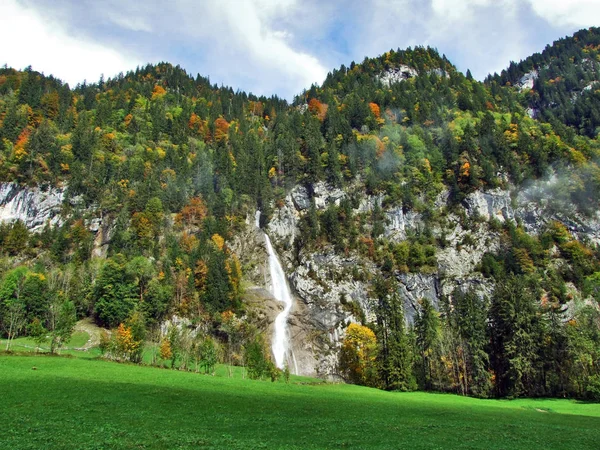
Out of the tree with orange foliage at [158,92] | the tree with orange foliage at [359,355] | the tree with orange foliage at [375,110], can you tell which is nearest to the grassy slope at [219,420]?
the tree with orange foliage at [359,355]

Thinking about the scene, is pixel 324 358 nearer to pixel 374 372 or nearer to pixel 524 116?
pixel 374 372

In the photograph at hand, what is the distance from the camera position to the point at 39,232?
111250mm

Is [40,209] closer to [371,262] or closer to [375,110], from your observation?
[371,262]

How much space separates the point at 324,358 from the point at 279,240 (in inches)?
1771

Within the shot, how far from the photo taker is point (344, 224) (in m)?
124

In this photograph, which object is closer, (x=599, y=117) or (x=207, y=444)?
(x=207, y=444)

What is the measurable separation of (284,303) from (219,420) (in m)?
80.7

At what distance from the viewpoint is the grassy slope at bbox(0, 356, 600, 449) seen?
2055 cm

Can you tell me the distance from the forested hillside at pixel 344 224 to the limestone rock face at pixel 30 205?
4.96 ft

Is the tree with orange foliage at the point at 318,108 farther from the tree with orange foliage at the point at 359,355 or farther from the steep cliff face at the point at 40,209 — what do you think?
the tree with orange foliage at the point at 359,355

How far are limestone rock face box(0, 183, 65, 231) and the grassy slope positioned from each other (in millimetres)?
84471

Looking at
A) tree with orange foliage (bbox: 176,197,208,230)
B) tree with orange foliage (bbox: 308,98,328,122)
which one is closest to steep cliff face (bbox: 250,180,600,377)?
tree with orange foliage (bbox: 176,197,208,230)

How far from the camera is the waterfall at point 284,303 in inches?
→ 3583

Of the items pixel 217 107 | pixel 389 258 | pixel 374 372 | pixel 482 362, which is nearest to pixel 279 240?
pixel 389 258
